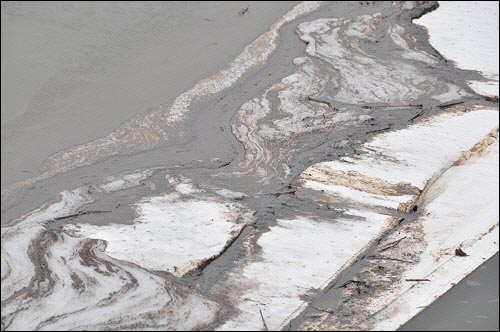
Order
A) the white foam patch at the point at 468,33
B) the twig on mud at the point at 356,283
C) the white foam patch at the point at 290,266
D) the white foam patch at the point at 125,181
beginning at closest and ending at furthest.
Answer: the white foam patch at the point at 290,266 → the twig on mud at the point at 356,283 → the white foam patch at the point at 125,181 → the white foam patch at the point at 468,33

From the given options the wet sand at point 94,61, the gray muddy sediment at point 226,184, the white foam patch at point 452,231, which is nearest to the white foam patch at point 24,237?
the gray muddy sediment at point 226,184

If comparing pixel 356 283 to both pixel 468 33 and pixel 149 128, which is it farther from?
pixel 468 33

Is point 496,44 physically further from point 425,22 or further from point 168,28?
point 168,28

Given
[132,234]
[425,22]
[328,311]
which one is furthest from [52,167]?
[425,22]

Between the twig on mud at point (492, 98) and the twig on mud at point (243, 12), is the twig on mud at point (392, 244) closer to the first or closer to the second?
the twig on mud at point (492, 98)

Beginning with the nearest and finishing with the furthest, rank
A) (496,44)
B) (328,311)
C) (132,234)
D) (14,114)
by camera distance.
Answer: (328,311) → (132,234) → (14,114) → (496,44)

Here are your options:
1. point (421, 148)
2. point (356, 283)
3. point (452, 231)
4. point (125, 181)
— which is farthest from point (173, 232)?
point (421, 148)
